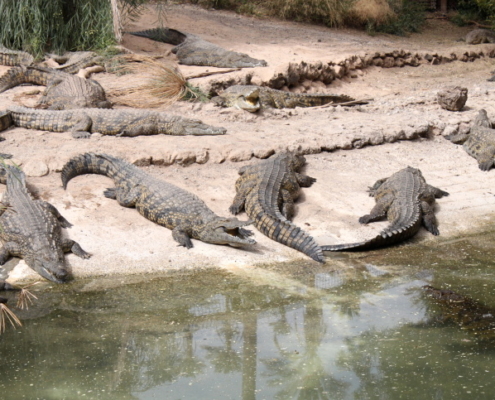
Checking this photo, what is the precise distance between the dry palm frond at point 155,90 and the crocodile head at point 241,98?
1.57 feet

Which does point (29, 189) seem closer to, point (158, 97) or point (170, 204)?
point (170, 204)

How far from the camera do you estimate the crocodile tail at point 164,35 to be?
12266mm

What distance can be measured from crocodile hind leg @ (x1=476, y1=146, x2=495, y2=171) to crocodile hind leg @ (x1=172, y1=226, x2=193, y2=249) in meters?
4.23

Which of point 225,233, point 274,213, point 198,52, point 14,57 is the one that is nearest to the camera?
point 225,233

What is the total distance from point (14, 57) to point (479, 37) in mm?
9989

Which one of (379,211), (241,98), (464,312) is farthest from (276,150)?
(464,312)

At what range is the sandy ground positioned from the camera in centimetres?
626

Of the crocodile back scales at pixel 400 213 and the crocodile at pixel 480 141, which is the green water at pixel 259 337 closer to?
the crocodile back scales at pixel 400 213

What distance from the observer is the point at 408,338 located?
4.67m

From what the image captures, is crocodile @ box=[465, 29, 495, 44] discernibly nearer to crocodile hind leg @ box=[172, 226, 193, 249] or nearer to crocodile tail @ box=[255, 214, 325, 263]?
crocodile tail @ box=[255, 214, 325, 263]

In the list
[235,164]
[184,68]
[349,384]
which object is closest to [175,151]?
[235,164]

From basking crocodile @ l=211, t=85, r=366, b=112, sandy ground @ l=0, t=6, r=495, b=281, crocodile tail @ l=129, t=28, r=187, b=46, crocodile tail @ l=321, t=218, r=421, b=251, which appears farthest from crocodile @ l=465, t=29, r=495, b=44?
crocodile tail @ l=321, t=218, r=421, b=251

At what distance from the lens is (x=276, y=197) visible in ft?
23.2

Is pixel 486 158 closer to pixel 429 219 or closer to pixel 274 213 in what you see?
pixel 429 219
